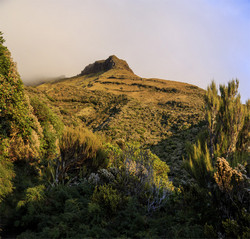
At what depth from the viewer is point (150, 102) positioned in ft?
153

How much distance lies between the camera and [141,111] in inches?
1617

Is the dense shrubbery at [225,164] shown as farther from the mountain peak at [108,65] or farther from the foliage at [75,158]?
the mountain peak at [108,65]

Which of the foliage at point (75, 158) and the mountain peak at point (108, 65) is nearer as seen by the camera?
the foliage at point (75, 158)

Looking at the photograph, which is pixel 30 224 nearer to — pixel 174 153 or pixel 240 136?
pixel 240 136

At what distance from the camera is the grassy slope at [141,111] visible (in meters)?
28.7

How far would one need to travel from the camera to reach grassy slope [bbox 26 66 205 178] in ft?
94.1

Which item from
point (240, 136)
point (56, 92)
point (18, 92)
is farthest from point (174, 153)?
point (56, 92)

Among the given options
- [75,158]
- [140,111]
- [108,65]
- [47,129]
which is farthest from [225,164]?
[108,65]

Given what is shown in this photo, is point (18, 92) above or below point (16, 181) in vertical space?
above

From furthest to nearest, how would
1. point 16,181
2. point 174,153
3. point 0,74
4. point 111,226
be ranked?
point 174,153 → point 0,74 → point 16,181 → point 111,226

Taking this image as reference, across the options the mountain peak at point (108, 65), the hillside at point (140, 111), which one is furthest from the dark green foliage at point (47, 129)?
the mountain peak at point (108, 65)

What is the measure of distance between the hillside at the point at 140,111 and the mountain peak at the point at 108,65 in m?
26.9

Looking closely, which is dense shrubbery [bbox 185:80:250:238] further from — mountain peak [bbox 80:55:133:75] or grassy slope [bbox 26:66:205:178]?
mountain peak [bbox 80:55:133:75]

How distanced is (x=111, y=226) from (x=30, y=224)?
2.29 m
